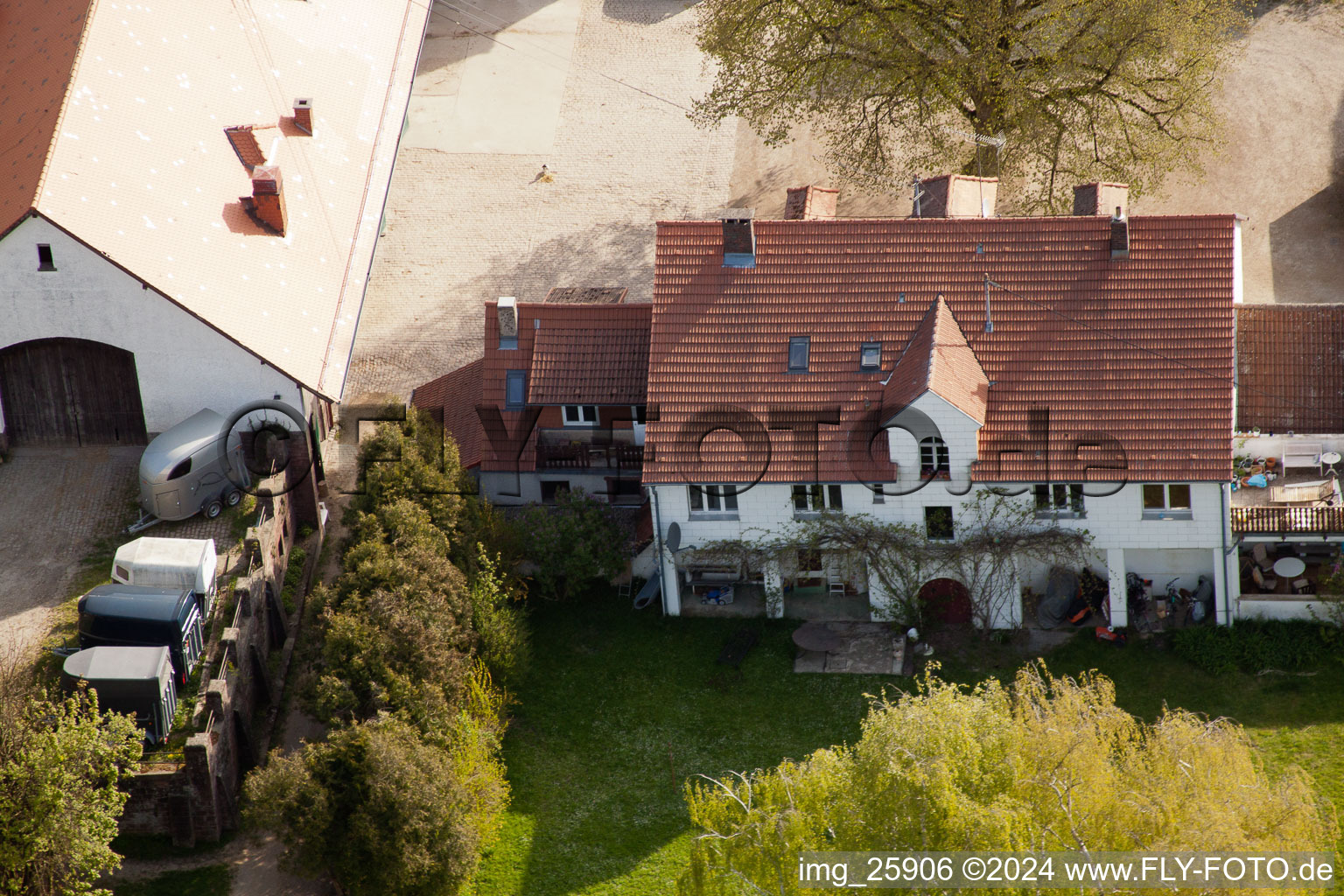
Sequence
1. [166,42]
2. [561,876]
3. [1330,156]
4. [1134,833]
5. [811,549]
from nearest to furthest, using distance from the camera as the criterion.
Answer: [1134,833] < [561,876] < [811,549] < [166,42] < [1330,156]

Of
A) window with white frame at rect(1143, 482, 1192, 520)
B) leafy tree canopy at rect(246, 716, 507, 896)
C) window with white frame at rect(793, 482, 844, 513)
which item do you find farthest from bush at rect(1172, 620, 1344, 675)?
leafy tree canopy at rect(246, 716, 507, 896)

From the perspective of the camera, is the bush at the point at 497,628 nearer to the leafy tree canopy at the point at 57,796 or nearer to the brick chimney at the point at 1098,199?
the leafy tree canopy at the point at 57,796

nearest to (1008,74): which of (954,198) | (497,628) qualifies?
(954,198)

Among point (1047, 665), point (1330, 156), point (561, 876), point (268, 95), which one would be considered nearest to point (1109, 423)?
point (1047, 665)

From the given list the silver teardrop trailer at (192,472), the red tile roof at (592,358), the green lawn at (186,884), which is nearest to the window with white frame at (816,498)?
the red tile roof at (592,358)

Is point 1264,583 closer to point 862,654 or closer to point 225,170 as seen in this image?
point 862,654

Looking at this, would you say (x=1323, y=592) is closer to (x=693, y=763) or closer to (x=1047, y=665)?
(x=1047, y=665)

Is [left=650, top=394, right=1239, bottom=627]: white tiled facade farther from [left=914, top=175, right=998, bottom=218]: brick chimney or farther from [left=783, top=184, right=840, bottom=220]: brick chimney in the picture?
[left=783, top=184, right=840, bottom=220]: brick chimney
